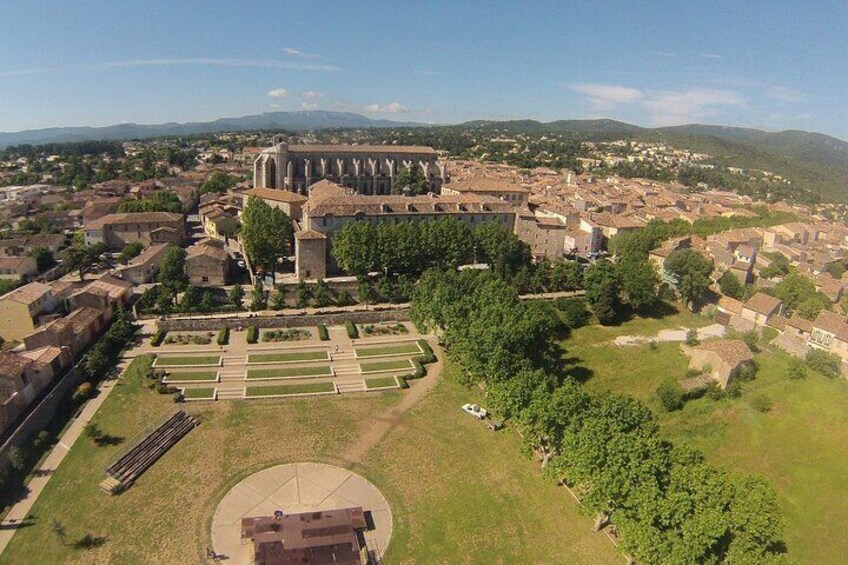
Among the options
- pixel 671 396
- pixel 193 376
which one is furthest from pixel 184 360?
pixel 671 396

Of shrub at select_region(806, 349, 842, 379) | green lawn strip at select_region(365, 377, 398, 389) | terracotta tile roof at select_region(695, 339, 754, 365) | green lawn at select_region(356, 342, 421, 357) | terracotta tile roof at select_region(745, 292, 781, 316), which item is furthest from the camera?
terracotta tile roof at select_region(745, 292, 781, 316)

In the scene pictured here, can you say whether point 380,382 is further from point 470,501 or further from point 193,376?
point 193,376

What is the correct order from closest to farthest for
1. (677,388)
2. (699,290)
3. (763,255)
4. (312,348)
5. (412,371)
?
(677,388) → (412,371) → (312,348) → (699,290) → (763,255)

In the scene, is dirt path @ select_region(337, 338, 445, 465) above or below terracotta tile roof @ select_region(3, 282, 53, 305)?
below

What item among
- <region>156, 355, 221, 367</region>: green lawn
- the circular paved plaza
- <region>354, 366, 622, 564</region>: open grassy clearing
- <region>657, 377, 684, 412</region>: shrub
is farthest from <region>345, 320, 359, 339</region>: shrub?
<region>657, 377, 684, 412</region>: shrub

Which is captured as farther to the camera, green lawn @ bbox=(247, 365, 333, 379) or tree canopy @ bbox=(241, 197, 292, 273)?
tree canopy @ bbox=(241, 197, 292, 273)

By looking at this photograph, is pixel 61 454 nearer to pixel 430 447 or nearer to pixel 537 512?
pixel 430 447

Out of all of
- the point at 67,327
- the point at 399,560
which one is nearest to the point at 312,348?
the point at 67,327

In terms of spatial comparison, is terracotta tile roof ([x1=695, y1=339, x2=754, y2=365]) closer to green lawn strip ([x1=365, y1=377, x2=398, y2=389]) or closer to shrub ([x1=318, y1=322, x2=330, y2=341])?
green lawn strip ([x1=365, y1=377, x2=398, y2=389])
